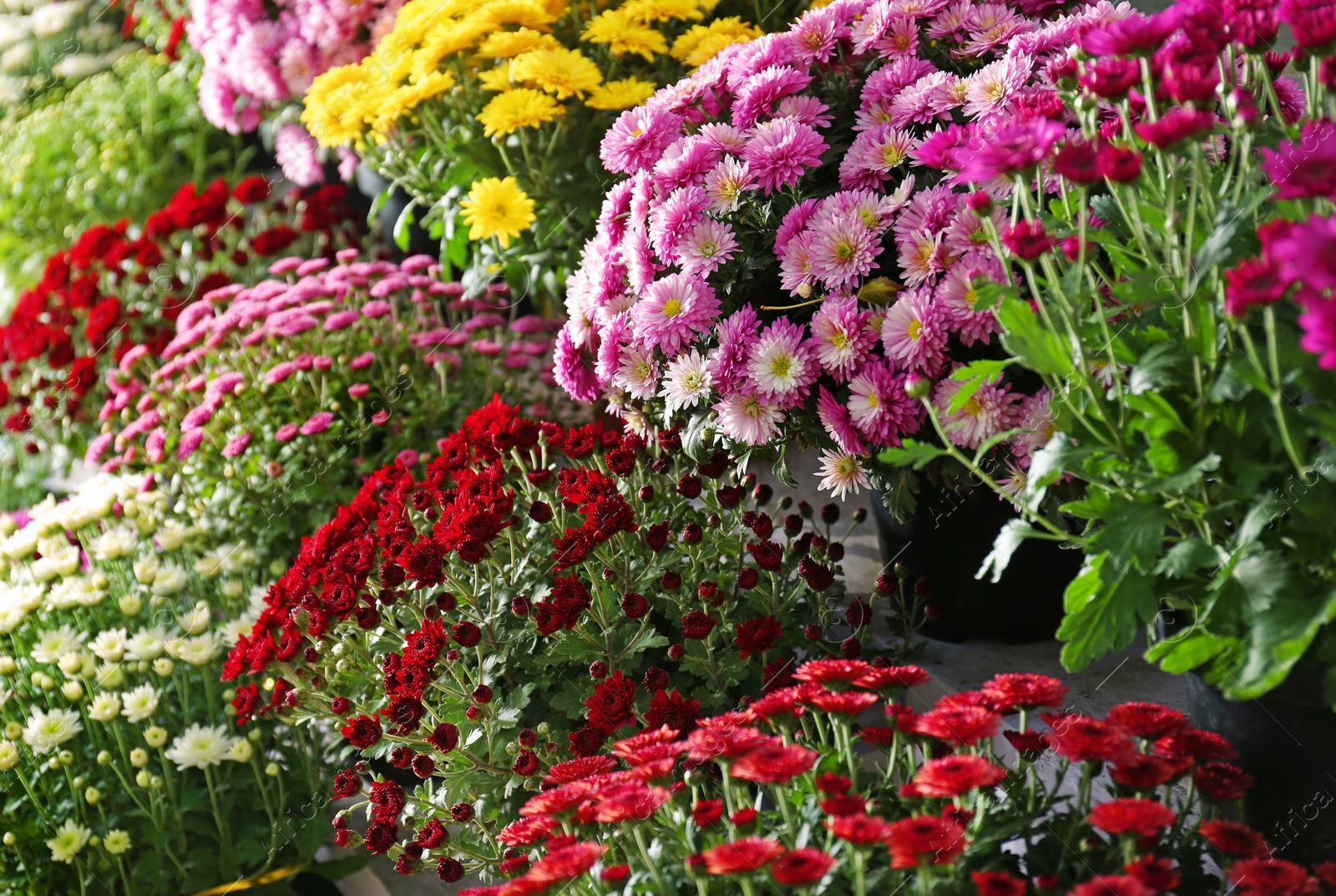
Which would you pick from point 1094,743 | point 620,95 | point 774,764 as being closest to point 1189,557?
point 1094,743

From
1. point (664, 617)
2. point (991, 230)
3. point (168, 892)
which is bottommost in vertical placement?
point (168, 892)

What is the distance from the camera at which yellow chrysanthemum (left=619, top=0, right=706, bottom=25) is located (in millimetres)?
2174

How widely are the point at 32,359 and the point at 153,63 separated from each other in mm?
1615

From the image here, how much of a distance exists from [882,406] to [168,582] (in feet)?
4.89

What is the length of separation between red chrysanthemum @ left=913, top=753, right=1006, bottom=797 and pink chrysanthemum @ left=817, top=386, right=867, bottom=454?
1.92 ft

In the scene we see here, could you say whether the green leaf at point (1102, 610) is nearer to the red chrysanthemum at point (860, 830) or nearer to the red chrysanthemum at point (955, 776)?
the red chrysanthemum at point (955, 776)

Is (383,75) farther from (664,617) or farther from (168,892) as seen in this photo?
(168,892)

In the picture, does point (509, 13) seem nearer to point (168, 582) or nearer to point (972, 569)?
point (168, 582)

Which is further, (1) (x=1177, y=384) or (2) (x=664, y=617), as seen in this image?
(2) (x=664, y=617)

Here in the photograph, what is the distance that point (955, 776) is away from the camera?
0.88m

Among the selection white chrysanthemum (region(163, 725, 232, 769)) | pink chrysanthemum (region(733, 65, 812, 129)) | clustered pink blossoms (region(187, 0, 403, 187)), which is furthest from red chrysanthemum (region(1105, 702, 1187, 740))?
clustered pink blossoms (region(187, 0, 403, 187))

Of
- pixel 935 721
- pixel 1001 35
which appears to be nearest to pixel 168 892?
pixel 935 721

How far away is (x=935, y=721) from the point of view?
973 millimetres

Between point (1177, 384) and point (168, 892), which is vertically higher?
point (1177, 384)
